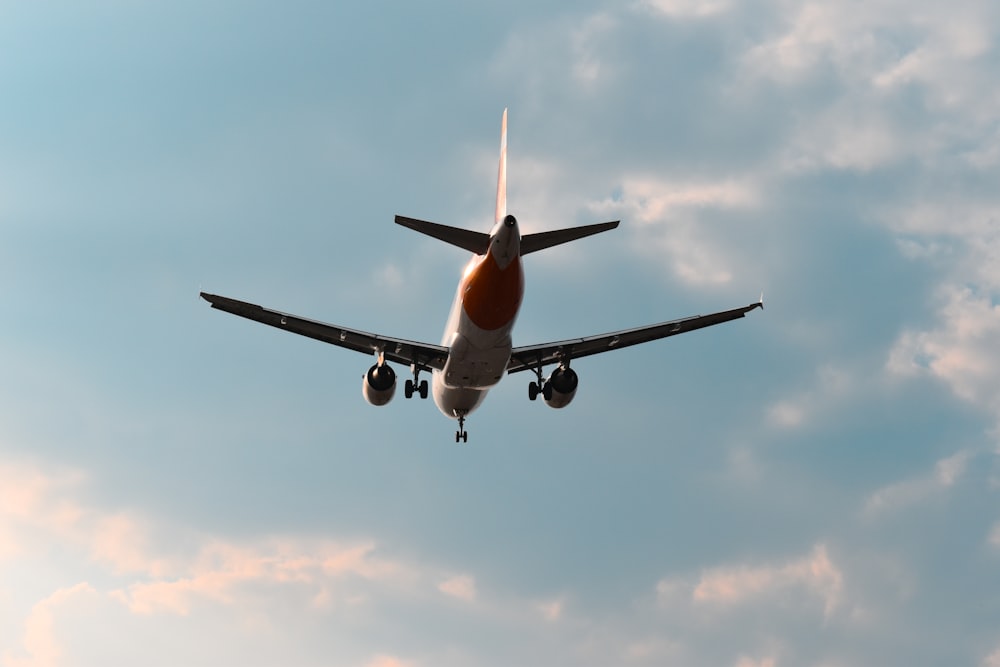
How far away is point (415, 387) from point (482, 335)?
751 centimetres

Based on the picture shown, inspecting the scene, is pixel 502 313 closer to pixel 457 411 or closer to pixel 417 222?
pixel 417 222

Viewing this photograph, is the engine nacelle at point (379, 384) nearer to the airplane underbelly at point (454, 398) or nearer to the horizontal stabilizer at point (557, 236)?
the airplane underbelly at point (454, 398)

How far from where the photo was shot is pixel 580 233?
1486 inches

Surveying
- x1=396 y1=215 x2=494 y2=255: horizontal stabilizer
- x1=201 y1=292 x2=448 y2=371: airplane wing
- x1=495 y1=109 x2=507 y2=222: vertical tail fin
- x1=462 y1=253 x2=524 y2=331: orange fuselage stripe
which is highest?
x1=495 y1=109 x2=507 y2=222: vertical tail fin

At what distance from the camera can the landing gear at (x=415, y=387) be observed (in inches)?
1853

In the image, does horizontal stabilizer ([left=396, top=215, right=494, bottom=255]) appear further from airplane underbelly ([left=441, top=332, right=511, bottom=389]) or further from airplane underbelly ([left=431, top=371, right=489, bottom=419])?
airplane underbelly ([left=431, top=371, right=489, bottom=419])

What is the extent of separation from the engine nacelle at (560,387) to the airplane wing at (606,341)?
4.00ft

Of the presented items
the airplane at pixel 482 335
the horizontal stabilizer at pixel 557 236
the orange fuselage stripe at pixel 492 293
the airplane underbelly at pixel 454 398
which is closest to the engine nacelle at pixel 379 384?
the airplane at pixel 482 335

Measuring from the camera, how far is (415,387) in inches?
1858

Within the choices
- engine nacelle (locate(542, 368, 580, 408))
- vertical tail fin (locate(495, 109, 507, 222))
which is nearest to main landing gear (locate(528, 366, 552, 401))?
engine nacelle (locate(542, 368, 580, 408))

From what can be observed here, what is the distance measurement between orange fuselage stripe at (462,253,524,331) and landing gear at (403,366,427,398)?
7.67 metres

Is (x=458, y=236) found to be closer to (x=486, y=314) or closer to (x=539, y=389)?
(x=486, y=314)

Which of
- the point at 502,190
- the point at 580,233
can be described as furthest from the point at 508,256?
the point at 502,190

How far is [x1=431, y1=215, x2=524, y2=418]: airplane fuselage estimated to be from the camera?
37562 mm
